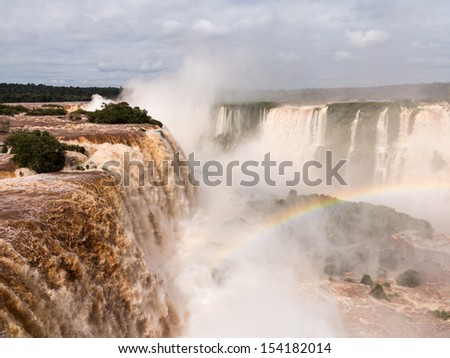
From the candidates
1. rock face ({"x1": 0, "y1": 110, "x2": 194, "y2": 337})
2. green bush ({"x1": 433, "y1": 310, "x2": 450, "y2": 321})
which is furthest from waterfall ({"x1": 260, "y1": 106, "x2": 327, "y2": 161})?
rock face ({"x1": 0, "y1": 110, "x2": 194, "y2": 337})

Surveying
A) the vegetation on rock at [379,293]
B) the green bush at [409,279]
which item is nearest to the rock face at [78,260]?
the vegetation on rock at [379,293]

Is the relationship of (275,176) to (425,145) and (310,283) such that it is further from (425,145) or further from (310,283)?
(310,283)

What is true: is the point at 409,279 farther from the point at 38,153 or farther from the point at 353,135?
the point at 353,135

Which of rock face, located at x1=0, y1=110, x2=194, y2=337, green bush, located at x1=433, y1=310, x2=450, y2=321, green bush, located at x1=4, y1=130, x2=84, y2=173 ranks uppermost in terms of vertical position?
green bush, located at x1=4, y1=130, x2=84, y2=173

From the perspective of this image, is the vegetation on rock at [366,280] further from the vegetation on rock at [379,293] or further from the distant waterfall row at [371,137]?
the distant waterfall row at [371,137]

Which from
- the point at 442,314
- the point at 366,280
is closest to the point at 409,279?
the point at 366,280

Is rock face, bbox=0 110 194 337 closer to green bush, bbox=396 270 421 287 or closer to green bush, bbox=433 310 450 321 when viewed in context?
green bush, bbox=433 310 450 321
